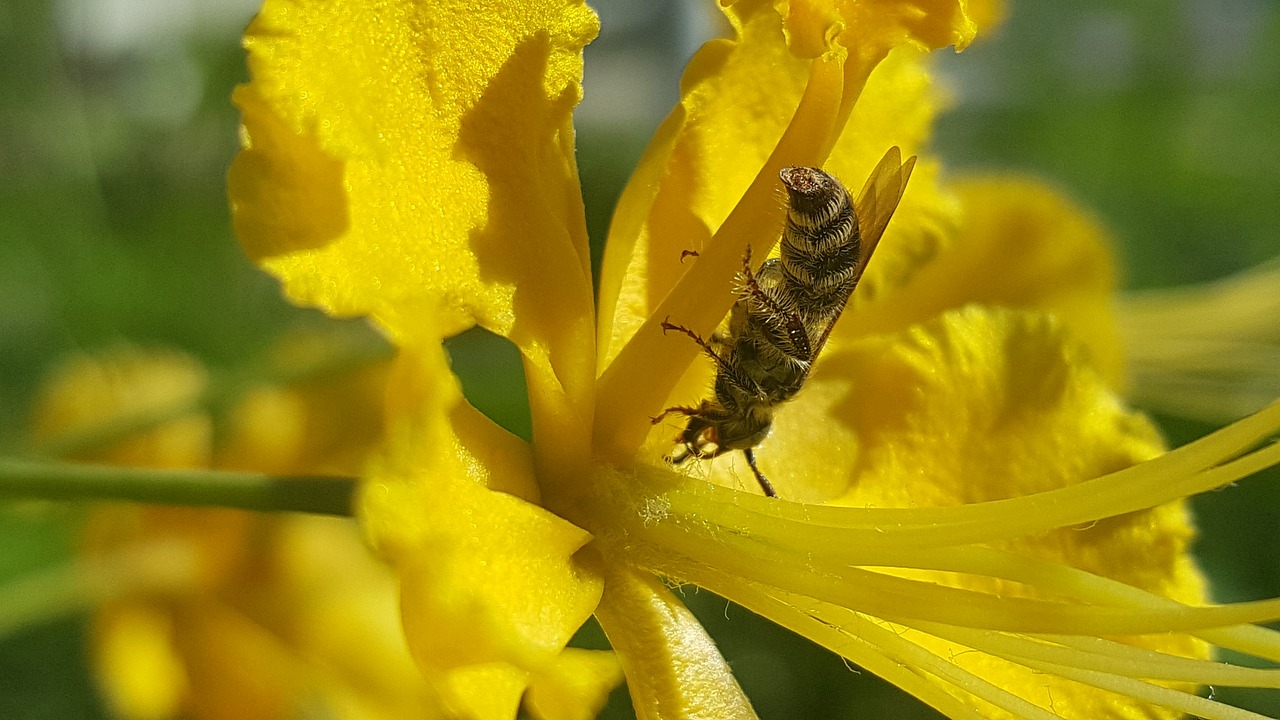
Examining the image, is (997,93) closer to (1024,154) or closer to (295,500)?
(1024,154)

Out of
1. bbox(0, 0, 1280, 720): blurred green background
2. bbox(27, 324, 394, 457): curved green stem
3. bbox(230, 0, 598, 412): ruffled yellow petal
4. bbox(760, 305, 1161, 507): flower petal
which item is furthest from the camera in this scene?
bbox(0, 0, 1280, 720): blurred green background

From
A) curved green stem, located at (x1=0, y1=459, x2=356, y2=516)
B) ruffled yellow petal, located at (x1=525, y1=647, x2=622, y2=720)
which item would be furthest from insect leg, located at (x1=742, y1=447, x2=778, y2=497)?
curved green stem, located at (x1=0, y1=459, x2=356, y2=516)

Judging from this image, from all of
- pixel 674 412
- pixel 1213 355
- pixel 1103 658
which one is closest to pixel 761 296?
pixel 674 412

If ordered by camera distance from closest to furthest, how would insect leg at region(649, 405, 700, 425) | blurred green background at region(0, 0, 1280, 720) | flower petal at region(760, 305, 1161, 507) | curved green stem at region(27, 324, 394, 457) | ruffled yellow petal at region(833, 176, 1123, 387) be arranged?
insect leg at region(649, 405, 700, 425)
flower petal at region(760, 305, 1161, 507)
curved green stem at region(27, 324, 394, 457)
ruffled yellow petal at region(833, 176, 1123, 387)
blurred green background at region(0, 0, 1280, 720)

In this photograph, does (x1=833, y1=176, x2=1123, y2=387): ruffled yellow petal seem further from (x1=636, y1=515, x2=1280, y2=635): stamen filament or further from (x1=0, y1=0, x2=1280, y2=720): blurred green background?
(x1=636, y1=515, x2=1280, y2=635): stamen filament

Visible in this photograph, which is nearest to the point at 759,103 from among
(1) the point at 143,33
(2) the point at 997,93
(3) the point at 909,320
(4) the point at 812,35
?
(4) the point at 812,35

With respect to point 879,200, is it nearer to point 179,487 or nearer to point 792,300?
point 792,300

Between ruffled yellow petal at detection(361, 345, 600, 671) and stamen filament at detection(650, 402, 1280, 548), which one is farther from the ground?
stamen filament at detection(650, 402, 1280, 548)
